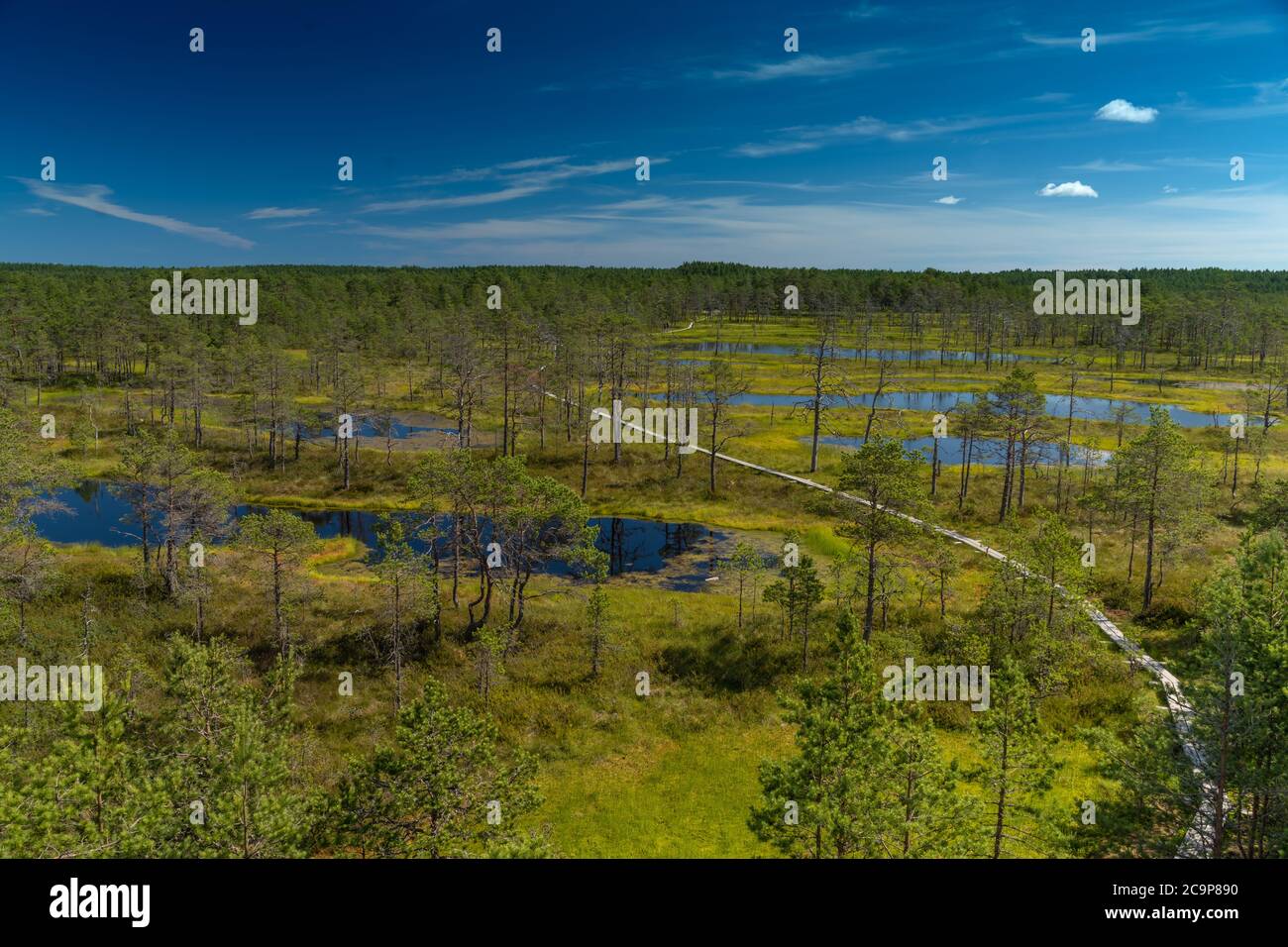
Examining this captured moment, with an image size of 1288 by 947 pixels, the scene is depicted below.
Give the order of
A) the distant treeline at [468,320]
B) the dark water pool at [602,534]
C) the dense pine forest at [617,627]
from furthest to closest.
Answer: the distant treeline at [468,320] < the dark water pool at [602,534] < the dense pine forest at [617,627]

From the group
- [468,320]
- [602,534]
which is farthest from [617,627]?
[468,320]

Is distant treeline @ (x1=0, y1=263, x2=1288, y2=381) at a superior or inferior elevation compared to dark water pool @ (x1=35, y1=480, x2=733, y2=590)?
superior

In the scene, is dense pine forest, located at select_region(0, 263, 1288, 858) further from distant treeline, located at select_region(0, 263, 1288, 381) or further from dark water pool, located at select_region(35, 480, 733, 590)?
distant treeline, located at select_region(0, 263, 1288, 381)

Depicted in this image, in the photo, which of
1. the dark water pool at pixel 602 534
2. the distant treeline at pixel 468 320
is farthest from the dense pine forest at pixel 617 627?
the distant treeline at pixel 468 320

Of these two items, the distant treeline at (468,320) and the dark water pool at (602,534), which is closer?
the dark water pool at (602,534)

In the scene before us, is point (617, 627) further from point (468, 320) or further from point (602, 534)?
point (468, 320)

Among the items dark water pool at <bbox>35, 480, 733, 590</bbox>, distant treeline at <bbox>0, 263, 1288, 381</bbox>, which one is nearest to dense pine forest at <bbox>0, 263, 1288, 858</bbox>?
dark water pool at <bbox>35, 480, 733, 590</bbox>

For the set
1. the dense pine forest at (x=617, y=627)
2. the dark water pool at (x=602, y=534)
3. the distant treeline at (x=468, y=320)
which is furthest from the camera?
the distant treeline at (x=468, y=320)

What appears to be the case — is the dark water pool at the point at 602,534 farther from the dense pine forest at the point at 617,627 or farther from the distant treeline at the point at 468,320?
the distant treeline at the point at 468,320
